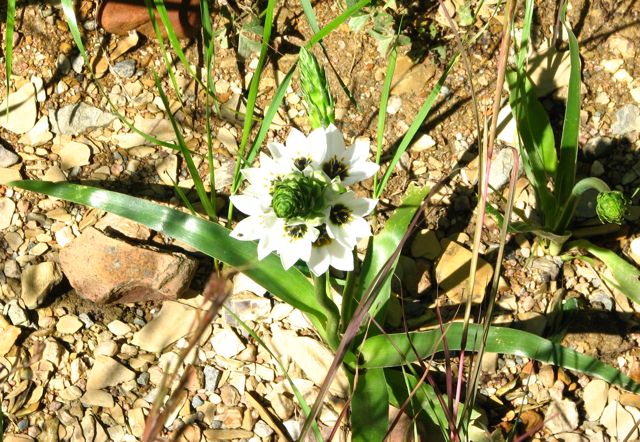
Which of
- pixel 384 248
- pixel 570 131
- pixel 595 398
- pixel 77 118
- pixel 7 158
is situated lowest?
pixel 595 398

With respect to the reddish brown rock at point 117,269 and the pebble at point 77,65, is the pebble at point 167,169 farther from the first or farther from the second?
the pebble at point 77,65

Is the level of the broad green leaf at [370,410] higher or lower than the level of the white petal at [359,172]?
lower

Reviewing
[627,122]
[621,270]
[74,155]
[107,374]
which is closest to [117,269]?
[107,374]

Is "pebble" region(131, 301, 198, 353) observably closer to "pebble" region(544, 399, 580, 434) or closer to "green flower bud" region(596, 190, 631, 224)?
"pebble" region(544, 399, 580, 434)

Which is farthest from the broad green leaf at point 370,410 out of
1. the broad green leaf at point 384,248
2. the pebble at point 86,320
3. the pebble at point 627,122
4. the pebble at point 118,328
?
the pebble at point 627,122

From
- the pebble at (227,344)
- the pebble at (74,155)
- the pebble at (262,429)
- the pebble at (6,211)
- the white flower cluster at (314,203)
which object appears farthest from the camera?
the pebble at (74,155)

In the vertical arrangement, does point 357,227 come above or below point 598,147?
below

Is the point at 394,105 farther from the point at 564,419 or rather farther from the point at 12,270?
the point at 12,270
